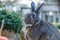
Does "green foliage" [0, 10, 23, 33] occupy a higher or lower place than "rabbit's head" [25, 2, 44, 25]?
lower

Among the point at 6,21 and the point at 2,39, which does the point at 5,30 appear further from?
the point at 2,39

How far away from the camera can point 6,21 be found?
3.40 meters

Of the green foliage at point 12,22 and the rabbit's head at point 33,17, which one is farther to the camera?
the green foliage at point 12,22

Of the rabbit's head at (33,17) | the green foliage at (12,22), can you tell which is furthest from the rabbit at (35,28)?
the green foliage at (12,22)

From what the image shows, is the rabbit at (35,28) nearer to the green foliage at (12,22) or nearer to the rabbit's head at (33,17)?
the rabbit's head at (33,17)

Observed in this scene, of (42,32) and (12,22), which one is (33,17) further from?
(12,22)

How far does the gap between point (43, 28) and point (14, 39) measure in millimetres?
977

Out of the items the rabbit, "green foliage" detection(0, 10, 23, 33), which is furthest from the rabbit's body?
"green foliage" detection(0, 10, 23, 33)

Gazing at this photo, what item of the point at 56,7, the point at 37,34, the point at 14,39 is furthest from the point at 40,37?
the point at 56,7

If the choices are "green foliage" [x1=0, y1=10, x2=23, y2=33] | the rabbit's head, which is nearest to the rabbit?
the rabbit's head

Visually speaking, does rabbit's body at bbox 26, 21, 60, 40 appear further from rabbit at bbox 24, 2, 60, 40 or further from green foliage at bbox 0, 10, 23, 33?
green foliage at bbox 0, 10, 23, 33

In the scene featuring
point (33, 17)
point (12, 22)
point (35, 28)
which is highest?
point (33, 17)

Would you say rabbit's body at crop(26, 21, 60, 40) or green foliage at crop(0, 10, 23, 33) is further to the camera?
green foliage at crop(0, 10, 23, 33)

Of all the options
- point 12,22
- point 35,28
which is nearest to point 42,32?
point 35,28
